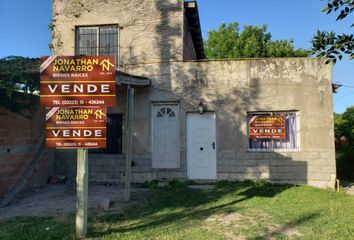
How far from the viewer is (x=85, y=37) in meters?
12.2

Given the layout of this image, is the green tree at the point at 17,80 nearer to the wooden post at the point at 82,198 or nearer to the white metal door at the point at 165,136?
the wooden post at the point at 82,198

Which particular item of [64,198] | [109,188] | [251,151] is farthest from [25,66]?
[251,151]

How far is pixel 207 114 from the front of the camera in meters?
11.2

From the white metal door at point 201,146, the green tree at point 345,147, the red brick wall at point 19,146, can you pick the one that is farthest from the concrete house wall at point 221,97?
the green tree at point 345,147

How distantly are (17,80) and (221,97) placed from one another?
227 inches

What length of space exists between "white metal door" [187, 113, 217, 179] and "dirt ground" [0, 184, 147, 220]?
1914mm

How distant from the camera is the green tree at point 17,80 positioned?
8352 millimetres

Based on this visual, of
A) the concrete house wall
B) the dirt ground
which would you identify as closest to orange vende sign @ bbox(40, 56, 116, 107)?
the dirt ground

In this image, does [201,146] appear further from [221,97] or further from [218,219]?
[218,219]

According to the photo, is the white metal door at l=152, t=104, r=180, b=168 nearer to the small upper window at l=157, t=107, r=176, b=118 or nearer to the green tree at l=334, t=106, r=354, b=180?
the small upper window at l=157, t=107, r=176, b=118

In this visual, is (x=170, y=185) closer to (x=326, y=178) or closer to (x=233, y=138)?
(x=233, y=138)

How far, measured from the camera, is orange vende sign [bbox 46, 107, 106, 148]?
5.71 metres

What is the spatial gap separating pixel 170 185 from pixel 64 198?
314cm

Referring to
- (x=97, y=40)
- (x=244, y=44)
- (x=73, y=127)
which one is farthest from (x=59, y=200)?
(x=244, y=44)
